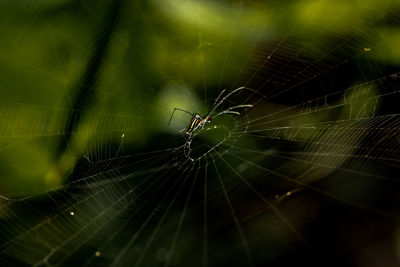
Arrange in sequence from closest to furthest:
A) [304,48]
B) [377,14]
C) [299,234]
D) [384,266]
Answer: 1. [384,266]
2. [299,234]
3. [377,14]
4. [304,48]

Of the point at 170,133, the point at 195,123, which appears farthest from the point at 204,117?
the point at 170,133

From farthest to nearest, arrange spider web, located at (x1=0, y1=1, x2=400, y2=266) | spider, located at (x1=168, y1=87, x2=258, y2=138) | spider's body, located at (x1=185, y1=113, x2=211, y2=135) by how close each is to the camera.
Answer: spider's body, located at (x1=185, y1=113, x2=211, y2=135) → spider, located at (x1=168, y1=87, x2=258, y2=138) → spider web, located at (x1=0, y1=1, x2=400, y2=266)

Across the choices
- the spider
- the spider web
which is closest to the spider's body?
the spider

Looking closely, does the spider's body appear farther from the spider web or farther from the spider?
the spider web

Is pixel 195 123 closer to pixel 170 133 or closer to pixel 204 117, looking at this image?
pixel 204 117

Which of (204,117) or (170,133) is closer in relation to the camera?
(170,133)

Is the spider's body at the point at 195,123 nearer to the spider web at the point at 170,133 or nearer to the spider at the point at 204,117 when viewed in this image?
the spider at the point at 204,117

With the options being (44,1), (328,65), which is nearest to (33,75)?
(44,1)

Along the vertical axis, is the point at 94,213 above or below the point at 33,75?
below

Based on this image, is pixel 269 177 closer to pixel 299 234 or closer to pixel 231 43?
pixel 299 234
